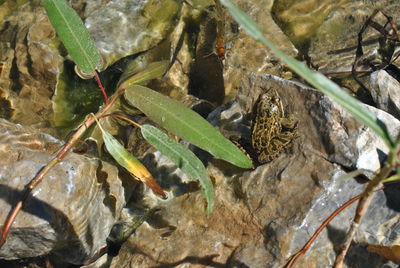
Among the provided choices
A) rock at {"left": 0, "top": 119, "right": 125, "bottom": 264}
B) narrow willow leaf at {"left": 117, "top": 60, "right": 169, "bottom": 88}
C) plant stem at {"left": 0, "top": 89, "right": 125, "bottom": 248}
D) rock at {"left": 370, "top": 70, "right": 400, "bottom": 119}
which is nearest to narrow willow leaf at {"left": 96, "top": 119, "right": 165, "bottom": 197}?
plant stem at {"left": 0, "top": 89, "right": 125, "bottom": 248}

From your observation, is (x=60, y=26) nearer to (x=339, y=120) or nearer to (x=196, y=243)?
(x=196, y=243)

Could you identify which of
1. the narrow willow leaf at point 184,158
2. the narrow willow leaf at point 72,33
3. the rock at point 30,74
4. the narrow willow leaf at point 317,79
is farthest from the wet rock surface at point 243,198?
the narrow willow leaf at point 317,79

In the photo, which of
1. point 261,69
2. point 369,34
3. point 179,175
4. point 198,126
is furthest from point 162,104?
point 369,34

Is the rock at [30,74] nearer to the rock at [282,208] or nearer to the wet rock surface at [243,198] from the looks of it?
the wet rock surface at [243,198]

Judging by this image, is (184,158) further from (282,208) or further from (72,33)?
(72,33)

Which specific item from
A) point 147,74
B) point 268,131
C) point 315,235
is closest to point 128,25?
point 147,74

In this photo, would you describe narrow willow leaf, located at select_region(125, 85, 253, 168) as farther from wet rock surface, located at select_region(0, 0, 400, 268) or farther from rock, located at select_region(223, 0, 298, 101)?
rock, located at select_region(223, 0, 298, 101)
